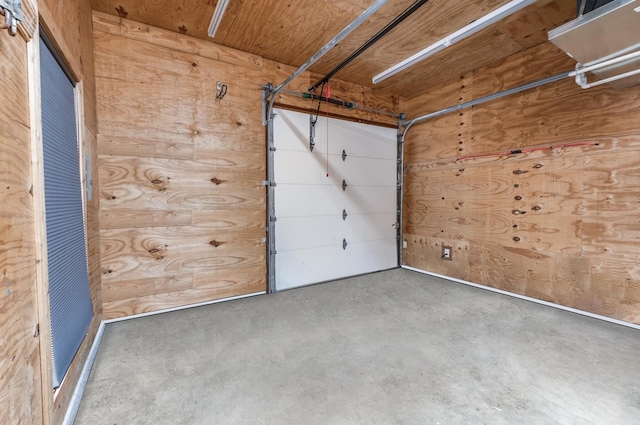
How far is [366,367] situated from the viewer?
172cm

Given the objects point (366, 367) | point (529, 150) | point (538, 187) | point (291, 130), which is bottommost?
point (366, 367)

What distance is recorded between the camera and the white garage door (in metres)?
3.21

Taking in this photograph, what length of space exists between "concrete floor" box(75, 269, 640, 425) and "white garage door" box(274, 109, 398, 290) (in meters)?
0.81

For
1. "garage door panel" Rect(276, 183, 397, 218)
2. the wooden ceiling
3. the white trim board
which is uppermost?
the wooden ceiling

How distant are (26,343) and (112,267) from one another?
1605mm

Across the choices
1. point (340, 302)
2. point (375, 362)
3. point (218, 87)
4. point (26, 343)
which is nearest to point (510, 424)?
point (375, 362)

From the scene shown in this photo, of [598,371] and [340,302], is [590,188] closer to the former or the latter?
[598,371]

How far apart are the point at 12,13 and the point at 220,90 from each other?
6.50 ft

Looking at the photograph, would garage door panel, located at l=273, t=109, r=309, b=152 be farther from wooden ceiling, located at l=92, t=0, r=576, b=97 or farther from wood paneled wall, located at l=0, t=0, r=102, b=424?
wood paneled wall, located at l=0, t=0, r=102, b=424

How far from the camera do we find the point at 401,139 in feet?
13.5

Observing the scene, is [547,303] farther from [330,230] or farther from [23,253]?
[23,253]

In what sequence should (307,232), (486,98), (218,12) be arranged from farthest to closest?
(307,232), (486,98), (218,12)

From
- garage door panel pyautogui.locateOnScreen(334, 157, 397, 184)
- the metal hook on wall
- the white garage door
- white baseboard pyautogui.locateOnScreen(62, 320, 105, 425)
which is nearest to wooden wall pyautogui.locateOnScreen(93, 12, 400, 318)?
the metal hook on wall

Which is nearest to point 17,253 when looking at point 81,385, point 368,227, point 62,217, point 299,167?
point 62,217
